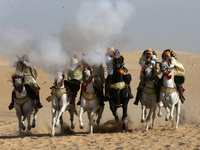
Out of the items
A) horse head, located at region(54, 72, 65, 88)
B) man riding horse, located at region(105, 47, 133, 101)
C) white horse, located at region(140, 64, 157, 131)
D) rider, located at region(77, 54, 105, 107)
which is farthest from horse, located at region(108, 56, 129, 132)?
horse head, located at region(54, 72, 65, 88)

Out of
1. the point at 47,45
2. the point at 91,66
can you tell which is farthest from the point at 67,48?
the point at 91,66

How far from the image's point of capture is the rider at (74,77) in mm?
12234

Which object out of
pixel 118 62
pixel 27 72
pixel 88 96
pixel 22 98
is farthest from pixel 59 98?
pixel 118 62

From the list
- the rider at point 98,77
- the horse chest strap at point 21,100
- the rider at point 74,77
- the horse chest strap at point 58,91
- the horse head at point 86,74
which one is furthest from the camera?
the rider at point 74,77

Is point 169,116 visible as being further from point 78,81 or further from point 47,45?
point 47,45

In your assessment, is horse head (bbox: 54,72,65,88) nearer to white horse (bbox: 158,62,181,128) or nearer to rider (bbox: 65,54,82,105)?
rider (bbox: 65,54,82,105)

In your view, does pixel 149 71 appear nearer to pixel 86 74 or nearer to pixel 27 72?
pixel 86 74

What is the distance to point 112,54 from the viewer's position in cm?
1217

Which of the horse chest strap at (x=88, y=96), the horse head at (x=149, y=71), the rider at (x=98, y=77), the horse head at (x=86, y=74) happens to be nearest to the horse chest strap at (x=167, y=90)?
the horse head at (x=149, y=71)

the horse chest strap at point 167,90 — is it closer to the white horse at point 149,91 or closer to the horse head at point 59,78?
the white horse at point 149,91

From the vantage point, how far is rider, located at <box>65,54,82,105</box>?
12234 mm

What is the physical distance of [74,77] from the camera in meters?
13.1

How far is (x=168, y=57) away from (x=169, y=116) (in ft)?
6.44

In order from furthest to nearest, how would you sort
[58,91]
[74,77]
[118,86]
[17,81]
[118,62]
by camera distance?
[74,77] → [118,86] → [58,91] → [118,62] → [17,81]
